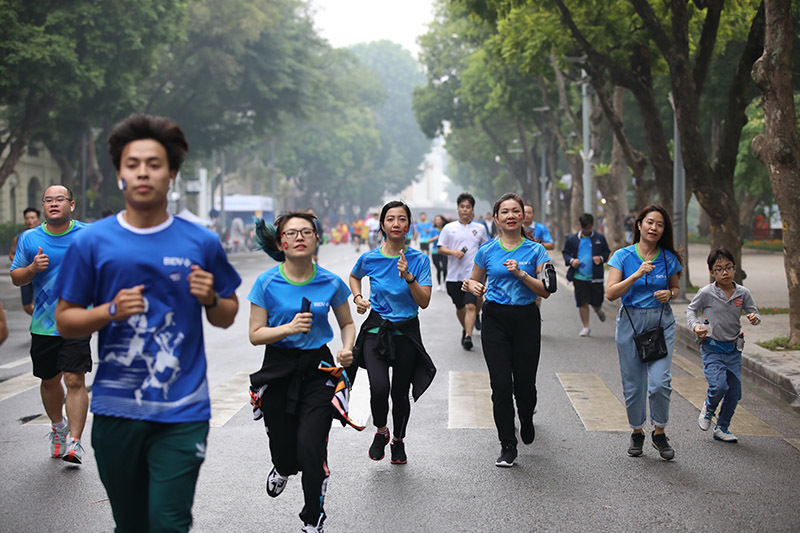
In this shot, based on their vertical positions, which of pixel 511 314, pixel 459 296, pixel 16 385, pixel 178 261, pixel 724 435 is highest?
pixel 178 261

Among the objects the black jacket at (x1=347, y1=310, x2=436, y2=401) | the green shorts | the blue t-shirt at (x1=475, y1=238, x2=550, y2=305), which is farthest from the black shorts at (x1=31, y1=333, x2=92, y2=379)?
the green shorts

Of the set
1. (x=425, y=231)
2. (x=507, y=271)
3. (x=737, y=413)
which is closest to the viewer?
(x=507, y=271)

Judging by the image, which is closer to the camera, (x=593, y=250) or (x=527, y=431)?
(x=527, y=431)

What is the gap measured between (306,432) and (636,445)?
9.40ft

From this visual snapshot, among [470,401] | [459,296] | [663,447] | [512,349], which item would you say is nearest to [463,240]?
[459,296]

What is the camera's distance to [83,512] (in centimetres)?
566

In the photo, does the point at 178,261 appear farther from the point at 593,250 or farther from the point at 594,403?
the point at 593,250

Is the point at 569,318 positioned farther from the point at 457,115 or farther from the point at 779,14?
the point at 457,115

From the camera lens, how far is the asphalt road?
5.52 m

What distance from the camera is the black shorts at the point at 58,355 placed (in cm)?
676

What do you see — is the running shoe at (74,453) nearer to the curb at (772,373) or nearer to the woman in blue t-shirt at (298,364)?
the woman in blue t-shirt at (298,364)

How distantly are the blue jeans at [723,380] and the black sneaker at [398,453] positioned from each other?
2.27 metres

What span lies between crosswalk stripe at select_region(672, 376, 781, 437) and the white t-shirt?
282 cm

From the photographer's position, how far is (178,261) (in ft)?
12.4
